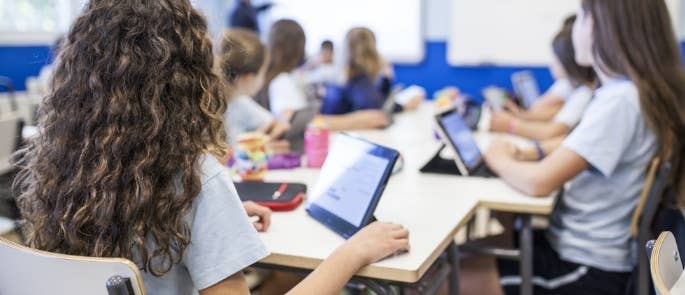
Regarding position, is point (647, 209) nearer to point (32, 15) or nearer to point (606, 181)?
point (606, 181)

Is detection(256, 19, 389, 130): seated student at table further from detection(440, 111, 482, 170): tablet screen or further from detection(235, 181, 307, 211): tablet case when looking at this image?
detection(235, 181, 307, 211): tablet case

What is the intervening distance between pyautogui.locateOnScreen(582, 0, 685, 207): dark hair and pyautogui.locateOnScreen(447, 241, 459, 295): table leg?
601 millimetres

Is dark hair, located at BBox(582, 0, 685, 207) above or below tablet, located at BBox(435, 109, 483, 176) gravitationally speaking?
above

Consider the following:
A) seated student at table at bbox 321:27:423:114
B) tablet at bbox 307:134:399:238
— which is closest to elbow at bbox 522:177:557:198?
tablet at bbox 307:134:399:238

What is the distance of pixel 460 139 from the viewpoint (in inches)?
76.4

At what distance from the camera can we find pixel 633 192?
1664mm

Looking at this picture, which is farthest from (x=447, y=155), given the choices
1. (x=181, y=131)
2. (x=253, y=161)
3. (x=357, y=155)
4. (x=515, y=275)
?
(x=181, y=131)

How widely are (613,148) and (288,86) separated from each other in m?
1.56

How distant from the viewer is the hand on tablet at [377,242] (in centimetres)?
112

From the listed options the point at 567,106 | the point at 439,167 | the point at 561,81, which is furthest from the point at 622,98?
the point at 561,81

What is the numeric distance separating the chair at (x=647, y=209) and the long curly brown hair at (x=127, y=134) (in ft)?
4.00

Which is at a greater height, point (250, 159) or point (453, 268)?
point (250, 159)

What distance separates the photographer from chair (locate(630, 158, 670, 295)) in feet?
5.12

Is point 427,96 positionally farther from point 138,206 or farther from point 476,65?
point 138,206
